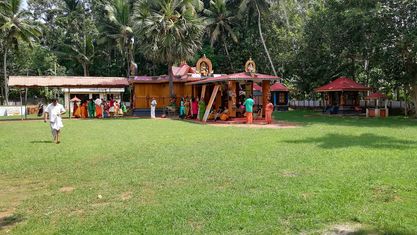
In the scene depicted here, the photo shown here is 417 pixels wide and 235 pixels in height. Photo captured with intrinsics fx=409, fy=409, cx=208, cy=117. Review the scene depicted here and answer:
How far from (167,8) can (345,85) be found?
44.5 feet

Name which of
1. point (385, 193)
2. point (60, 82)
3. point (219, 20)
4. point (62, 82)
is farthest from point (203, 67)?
point (385, 193)

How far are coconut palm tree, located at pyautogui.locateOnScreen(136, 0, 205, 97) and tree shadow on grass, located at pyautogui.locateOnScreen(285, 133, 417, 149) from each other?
1665cm

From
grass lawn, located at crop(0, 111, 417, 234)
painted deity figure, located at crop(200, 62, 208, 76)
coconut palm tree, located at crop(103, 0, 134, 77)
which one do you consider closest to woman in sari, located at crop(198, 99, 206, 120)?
painted deity figure, located at crop(200, 62, 208, 76)

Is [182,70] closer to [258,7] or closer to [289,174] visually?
[258,7]

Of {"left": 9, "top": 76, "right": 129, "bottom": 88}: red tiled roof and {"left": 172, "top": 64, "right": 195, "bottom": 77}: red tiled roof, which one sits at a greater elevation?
{"left": 172, "top": 64, "right": 195, "bottom": 77}: red tiled roof

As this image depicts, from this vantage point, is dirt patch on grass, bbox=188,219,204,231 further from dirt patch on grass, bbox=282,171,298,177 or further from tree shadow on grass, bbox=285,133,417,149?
tree shadow on grass, bbox=285,133,417,149

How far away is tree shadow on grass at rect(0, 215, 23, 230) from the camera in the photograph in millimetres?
5164

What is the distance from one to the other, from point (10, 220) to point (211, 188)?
116 inches

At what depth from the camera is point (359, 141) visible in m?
12.0

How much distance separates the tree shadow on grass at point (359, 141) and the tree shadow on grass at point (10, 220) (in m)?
7.85

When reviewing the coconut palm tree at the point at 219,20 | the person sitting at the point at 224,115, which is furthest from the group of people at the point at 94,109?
the coconut palm tree at the point at 219,20

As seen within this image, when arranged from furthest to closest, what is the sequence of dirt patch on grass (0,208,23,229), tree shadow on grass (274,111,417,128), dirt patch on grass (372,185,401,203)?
tree shadow on grass (274,111,417,128)
dirt patch on grass (372,185,401,203)
dirt patch on grass (0,208,23,229)

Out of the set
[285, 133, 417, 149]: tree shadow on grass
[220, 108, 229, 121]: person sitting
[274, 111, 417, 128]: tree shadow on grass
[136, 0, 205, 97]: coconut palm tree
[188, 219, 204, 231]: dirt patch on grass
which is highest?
[136, 0, 205, 97]: coconut palm tree

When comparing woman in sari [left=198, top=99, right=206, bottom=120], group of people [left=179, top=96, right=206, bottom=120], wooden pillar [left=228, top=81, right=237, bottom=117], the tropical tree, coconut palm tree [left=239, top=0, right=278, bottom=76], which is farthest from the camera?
the tropical tree
